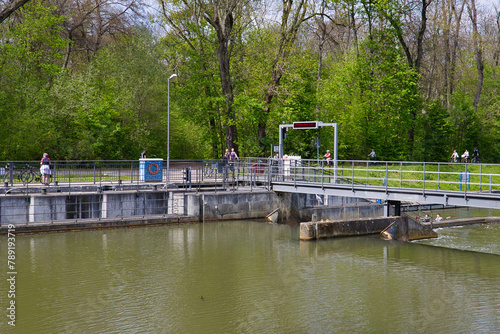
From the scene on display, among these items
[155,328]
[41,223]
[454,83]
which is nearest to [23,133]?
[41,223]

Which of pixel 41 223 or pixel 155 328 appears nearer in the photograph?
pixel 155 328

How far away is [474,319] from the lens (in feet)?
40.8

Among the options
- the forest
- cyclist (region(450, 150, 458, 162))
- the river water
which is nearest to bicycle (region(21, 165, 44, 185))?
the river water

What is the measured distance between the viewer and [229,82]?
38.0m

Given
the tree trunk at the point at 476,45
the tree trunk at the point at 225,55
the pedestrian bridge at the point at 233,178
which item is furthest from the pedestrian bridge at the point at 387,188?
the tree trunk at the point at 476,45

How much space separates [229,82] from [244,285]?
2477 cm

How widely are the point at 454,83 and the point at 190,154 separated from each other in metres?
30.9

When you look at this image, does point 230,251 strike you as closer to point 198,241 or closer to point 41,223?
point 198,241

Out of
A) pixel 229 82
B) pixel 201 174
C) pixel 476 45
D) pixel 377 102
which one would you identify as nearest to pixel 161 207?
pixel 201 174

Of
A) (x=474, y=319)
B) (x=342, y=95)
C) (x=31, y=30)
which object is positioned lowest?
(x=474, y=319)

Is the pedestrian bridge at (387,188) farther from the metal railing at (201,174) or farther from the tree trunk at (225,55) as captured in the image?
the tree trunk at (225,55)

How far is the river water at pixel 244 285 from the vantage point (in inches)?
475

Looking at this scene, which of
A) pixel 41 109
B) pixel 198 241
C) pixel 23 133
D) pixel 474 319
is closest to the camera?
pixel 474 319

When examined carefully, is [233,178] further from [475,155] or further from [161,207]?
[475,155]
